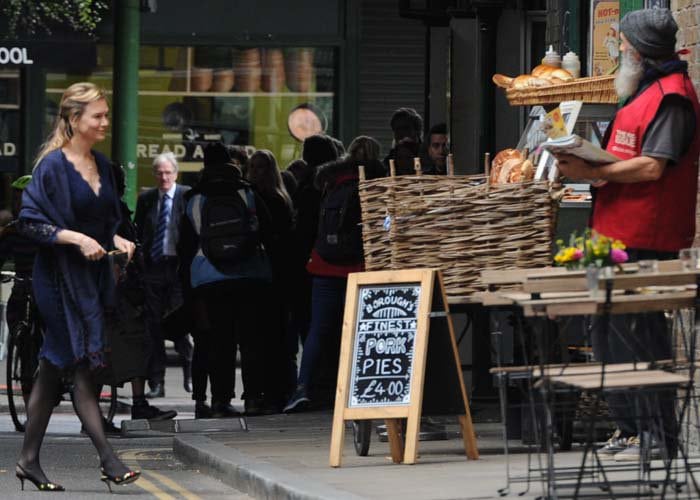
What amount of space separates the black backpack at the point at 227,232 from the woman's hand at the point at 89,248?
153 inches

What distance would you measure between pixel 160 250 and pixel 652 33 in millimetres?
6452

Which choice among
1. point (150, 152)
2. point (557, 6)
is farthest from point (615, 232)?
point (150, 152)

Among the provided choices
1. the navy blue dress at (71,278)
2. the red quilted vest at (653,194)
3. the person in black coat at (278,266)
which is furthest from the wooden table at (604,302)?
the person in black coat at (278,266)

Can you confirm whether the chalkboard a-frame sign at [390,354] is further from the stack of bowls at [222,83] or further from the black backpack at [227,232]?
the stack of bowls at [222,83]

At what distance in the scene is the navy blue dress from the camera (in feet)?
28.1

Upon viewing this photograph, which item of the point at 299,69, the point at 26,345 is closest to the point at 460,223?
the point at 26,345

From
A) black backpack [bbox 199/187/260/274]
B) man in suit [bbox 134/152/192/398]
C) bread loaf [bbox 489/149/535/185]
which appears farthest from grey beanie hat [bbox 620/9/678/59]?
man in suit [bbox 134/152/192/398]

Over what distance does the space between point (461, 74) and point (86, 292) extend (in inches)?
241

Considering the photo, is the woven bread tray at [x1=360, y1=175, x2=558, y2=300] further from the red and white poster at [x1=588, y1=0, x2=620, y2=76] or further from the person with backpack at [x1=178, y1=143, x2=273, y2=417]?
the person with backpack at [x1=178, y1=143, x2=273, y2=417]

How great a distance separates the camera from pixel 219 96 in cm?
2238

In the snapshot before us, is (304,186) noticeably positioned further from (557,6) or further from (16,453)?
(16,453)

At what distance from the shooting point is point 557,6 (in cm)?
1158

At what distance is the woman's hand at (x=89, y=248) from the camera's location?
8.44 metres

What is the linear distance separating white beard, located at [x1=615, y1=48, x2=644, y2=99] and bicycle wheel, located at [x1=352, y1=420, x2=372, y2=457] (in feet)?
7.74
